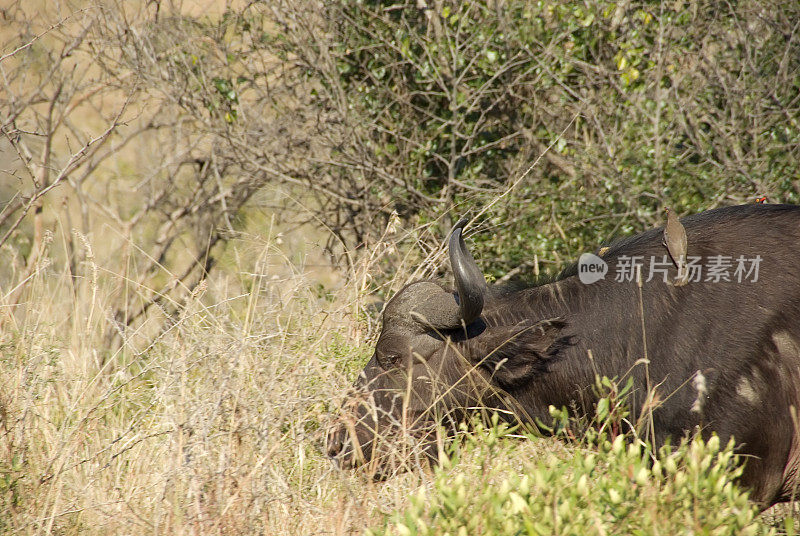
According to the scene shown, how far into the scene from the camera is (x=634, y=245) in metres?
4.08

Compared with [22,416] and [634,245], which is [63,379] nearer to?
[22,416]

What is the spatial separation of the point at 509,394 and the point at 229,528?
1586 mm

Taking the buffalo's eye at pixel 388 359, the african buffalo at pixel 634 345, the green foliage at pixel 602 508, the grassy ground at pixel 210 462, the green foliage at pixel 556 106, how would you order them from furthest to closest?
the green foliage at pixel 556 106 → the buffalo's eye at pixel 388 359 → the african buffalo at pixel 634 345 → the grassy ground at pixel 210 462 → the green foliage at pixel 602 508

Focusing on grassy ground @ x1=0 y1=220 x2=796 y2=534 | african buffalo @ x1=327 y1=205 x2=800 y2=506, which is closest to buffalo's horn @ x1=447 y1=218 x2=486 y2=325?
african buffalo @ x1=327 y1=205 x2=800 y2=506

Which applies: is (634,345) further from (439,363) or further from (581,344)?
(439,363)

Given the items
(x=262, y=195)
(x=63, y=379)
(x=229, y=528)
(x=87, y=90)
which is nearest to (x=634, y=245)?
(x=229, y=528)

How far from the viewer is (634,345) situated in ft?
12.3

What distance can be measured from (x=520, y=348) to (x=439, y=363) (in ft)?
1.40

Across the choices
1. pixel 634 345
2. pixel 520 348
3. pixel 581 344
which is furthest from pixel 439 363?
pixel 634 345

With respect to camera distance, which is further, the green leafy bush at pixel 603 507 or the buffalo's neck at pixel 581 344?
the buffalo's neck at pixel 581 344

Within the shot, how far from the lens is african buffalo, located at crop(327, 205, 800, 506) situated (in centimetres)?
352

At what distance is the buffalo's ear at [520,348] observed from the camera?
12.9 ft

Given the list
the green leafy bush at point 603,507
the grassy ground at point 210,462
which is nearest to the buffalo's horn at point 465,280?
the grassy ground at point 210,462

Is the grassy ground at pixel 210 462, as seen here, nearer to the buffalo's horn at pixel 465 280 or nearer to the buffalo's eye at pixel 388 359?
the buffalo's eye at pixel 388 359
